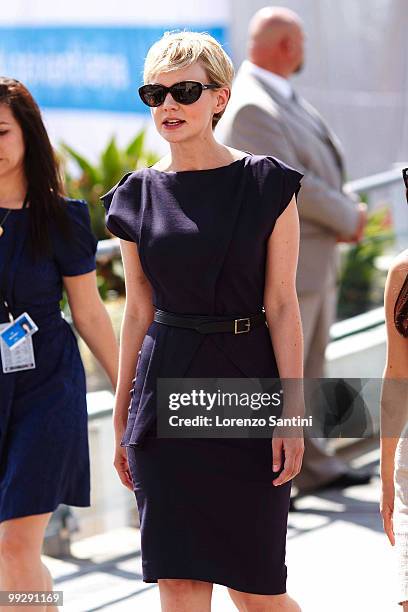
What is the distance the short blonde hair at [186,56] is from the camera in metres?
3.21

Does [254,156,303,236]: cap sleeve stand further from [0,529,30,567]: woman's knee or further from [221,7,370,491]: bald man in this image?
[221,7,370,491]: bald man

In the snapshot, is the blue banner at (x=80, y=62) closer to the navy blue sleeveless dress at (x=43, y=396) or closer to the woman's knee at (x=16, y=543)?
the navy blue sleeveless dress at (x=43, y=396)

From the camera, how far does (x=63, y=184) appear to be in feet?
13.4

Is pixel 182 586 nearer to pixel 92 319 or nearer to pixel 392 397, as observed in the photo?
pixel 392 397

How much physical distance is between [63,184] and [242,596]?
1529mm

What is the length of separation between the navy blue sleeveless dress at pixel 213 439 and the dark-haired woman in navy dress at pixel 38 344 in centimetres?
54

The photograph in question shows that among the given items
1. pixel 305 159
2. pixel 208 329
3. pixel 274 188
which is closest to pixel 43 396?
pixel 208 329

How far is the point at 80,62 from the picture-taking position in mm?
10172

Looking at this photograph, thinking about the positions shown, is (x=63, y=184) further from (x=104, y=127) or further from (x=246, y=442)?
(x=104, y=127)

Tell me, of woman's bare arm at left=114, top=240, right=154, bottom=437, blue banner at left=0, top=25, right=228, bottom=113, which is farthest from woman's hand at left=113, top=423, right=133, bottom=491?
blue banner at left=0, top=25, right=228, bottom=113

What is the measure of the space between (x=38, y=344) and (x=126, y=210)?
2.31 ft

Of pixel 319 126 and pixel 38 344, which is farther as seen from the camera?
pixel 319 126

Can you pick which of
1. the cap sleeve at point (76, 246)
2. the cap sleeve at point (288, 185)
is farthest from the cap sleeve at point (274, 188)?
the cap sleeve at point (76, 246)

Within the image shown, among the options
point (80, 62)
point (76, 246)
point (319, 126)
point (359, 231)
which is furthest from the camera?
point (80, 62)
